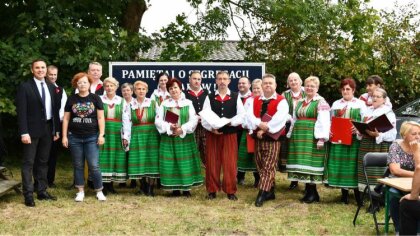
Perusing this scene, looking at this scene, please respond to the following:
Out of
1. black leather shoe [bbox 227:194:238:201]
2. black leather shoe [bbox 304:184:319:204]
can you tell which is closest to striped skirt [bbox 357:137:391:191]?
black leather shoe [bbox 304:184:319:204]

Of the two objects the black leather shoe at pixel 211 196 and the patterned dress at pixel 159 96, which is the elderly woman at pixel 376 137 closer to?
the black leather shoe at pixel 211 196

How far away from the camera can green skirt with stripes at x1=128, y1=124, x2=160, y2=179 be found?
7609 millimetres

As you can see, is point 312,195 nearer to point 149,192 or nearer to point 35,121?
point 149,192

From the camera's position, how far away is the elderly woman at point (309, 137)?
7.10 meters

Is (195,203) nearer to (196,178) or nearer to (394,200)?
(196,178)

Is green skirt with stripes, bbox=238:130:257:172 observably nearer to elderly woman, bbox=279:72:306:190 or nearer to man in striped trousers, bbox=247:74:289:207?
elderly woman, bbox=279:72:306:190

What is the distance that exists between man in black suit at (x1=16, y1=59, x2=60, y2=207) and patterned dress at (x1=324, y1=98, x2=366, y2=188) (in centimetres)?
364

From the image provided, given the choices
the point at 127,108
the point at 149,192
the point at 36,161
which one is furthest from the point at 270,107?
the point at 36,161

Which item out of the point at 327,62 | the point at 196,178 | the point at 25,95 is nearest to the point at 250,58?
the point at 327,62

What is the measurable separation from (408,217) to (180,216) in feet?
8.92

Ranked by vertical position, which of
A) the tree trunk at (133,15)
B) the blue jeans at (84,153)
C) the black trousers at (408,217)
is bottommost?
the black trousers at (408,217)

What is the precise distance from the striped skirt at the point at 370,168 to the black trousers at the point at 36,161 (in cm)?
398

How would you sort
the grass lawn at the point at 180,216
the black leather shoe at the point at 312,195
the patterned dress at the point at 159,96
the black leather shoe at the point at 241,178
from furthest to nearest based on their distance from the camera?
the black leather shoe at the point at 241,178 < the patterned dress at the point at 159,96 < the black leather shoe at the point at 312,195 < the grass lawn at the point at 180,216

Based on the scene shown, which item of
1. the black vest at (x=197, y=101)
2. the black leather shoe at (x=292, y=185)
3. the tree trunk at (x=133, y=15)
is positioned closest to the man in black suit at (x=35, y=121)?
the black vest at (x=197, y=101)
